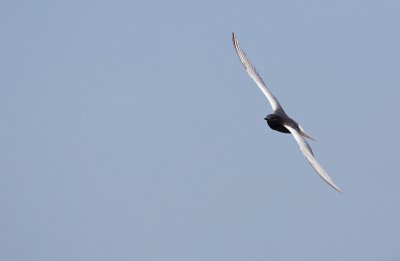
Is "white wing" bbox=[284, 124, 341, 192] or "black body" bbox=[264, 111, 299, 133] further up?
"black body" bbox=[264, 111, 299, 133]

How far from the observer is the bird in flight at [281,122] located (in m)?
34.3

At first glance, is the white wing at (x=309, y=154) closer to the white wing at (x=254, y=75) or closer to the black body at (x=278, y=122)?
the black body at (x=278, y=122)

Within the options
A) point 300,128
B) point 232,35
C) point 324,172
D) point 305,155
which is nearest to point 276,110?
point 300,128

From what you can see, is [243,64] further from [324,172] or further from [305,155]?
[324,172]

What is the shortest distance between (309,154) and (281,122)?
19.0 feet

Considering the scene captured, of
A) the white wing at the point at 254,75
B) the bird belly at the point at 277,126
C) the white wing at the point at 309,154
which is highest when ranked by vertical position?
the white wing at the point at 254,75

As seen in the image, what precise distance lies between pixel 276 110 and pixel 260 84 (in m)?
2.94

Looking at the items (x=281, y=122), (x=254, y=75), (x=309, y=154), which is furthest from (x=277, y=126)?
(x=309, y=154)

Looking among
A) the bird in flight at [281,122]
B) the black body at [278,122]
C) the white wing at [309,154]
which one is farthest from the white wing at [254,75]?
the white wing at [309,154]

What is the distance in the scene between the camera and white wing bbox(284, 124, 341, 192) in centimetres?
3130

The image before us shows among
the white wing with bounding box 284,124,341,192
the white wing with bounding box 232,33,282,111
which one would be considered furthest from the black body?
the white wing with bounding box 232,33,282,111

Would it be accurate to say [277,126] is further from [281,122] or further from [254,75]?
[254,75]

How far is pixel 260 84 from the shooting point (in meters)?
45.4

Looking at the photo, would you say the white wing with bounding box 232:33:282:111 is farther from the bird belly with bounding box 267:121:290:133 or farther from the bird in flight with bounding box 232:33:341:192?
the bird belly with bounding box 267:121:290:133
